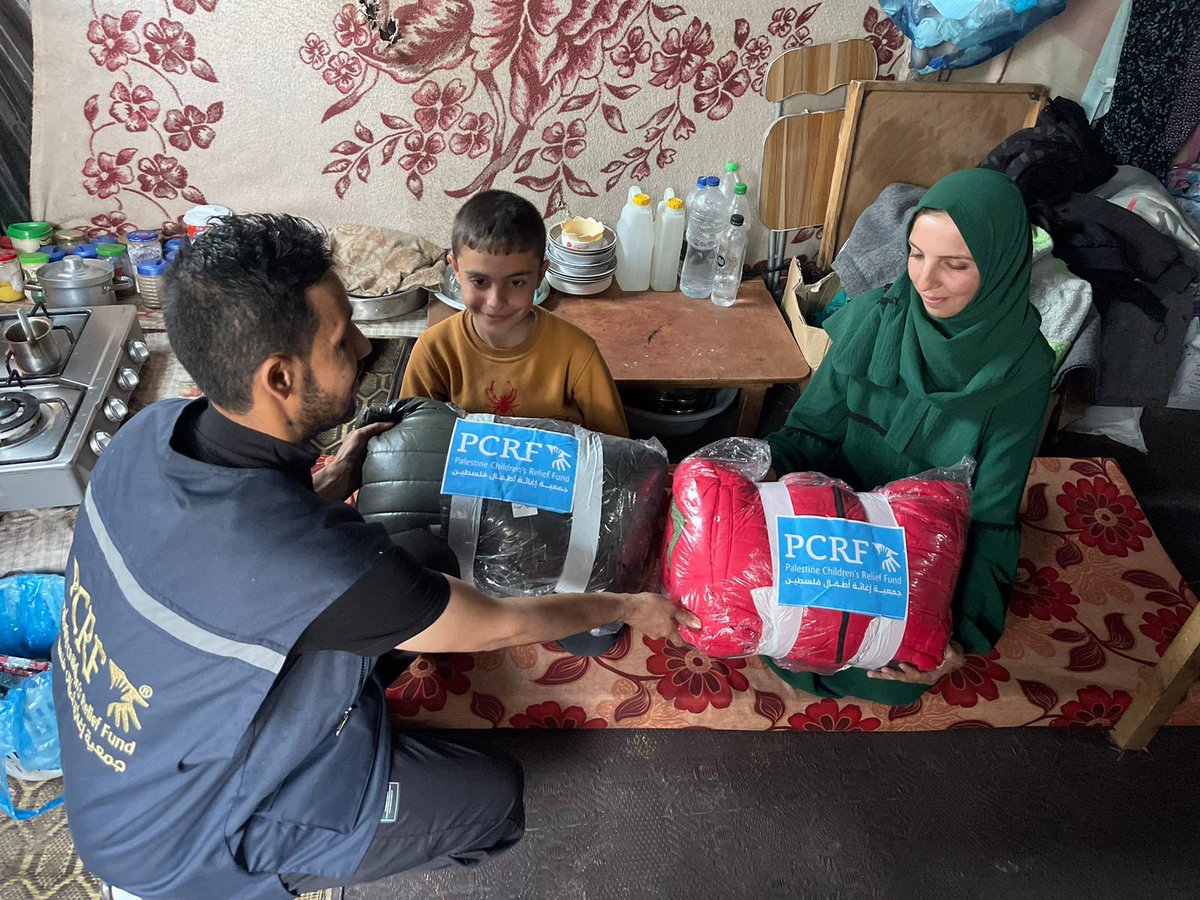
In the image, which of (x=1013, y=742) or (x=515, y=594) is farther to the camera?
(x=1013, y=742)

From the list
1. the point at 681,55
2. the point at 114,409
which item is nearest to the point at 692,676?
the point at 114,409

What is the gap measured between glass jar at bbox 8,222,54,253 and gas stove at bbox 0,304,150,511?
14.3 inches

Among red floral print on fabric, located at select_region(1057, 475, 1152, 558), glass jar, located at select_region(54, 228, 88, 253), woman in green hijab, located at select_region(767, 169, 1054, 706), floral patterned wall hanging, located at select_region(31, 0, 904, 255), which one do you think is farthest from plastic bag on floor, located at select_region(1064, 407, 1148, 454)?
glass jar, located at select_region(54, 228, 88, 253)

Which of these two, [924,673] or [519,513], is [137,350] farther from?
[924,673]

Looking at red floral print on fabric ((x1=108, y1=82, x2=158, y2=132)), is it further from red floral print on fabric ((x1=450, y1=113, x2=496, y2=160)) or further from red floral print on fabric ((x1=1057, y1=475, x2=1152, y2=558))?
red floral print on fabric ((x1=1057, y1=475, x2=1152, y2=558))

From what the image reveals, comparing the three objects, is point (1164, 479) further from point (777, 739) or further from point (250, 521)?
point (250, 521)

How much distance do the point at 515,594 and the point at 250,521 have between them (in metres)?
0.62

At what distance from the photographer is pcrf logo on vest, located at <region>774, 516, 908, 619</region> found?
3.94ft

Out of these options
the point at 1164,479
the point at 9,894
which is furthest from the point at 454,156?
the point at 1164,479

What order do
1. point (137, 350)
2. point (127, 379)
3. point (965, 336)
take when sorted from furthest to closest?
point (137, 350) < point (127, 379) < point (965, 336)

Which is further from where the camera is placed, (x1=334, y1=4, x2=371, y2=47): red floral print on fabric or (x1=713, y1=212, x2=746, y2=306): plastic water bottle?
(x1=713, y1=212, x2=746, y2=306): plastic water bottle

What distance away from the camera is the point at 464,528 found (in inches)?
51.3

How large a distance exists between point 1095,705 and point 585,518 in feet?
3.67

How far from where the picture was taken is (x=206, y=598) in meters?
0.84
